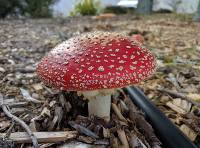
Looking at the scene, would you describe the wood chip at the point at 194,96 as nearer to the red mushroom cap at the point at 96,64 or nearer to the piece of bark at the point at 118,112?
the piece of bark at the point at 118,112

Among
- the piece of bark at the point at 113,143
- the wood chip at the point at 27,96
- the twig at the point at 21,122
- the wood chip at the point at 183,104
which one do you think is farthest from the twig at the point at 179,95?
→ the twig at the point at 21,122

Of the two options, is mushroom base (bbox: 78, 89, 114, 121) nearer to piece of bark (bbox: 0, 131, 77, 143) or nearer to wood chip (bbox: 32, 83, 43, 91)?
piece of bark (bbox: 0, 131, 77, 143)

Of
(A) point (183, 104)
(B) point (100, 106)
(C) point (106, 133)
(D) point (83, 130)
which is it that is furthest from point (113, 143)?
(A) point (183, 104)

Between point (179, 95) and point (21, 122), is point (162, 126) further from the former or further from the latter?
point (21, 122)

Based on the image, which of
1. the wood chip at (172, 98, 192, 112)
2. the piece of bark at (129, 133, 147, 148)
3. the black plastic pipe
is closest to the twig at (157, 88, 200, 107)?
the wood chip at (172, 98, 192, 112)

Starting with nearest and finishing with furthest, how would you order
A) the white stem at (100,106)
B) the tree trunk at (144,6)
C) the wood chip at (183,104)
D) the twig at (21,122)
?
the twig at (21,122)
the white stem at (100,106)
the wood chip at (183,104)
the tree trunk at (144,6)

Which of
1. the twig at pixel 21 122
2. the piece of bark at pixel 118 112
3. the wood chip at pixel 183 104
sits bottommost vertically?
the wood chip at pixel 183 104

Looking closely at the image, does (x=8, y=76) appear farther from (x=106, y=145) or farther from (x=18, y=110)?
(x=106, y=145)
